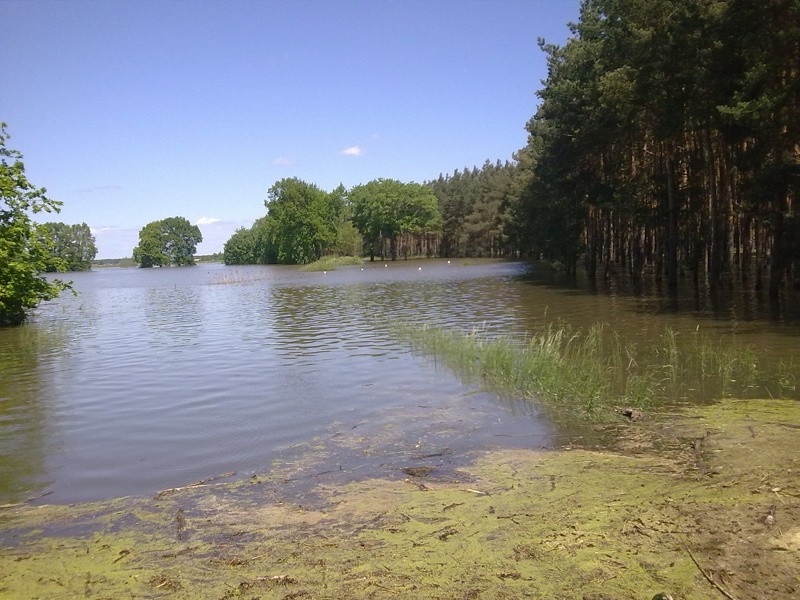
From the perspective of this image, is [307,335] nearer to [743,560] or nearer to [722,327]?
[722,327]

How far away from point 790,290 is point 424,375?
2202cm

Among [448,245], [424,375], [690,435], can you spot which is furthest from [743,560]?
[448,245]

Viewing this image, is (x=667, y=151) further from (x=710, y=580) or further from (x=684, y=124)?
(x=710, y=580)

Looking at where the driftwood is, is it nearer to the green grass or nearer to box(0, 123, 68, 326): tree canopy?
box(0, 123, 68, 326): tree canopy

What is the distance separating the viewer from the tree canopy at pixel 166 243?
186625 mm

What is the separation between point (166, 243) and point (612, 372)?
196013 mm

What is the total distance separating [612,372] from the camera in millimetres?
12828

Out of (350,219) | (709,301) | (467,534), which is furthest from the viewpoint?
(350,219)

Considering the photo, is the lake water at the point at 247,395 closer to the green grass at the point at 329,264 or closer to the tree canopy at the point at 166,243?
the green grass at the point at 329,264

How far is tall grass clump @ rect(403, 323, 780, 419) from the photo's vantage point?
1059 centimetres

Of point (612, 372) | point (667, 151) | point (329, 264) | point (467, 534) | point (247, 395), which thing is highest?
point (667, 151)

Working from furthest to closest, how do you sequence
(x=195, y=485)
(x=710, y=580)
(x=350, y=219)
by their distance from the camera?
(x=350, y=219)
(x=195, y=485)
(x=710, y=580)

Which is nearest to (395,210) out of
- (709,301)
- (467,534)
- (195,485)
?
(709,301)

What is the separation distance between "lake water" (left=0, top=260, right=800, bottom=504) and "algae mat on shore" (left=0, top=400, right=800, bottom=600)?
122 centimetres
